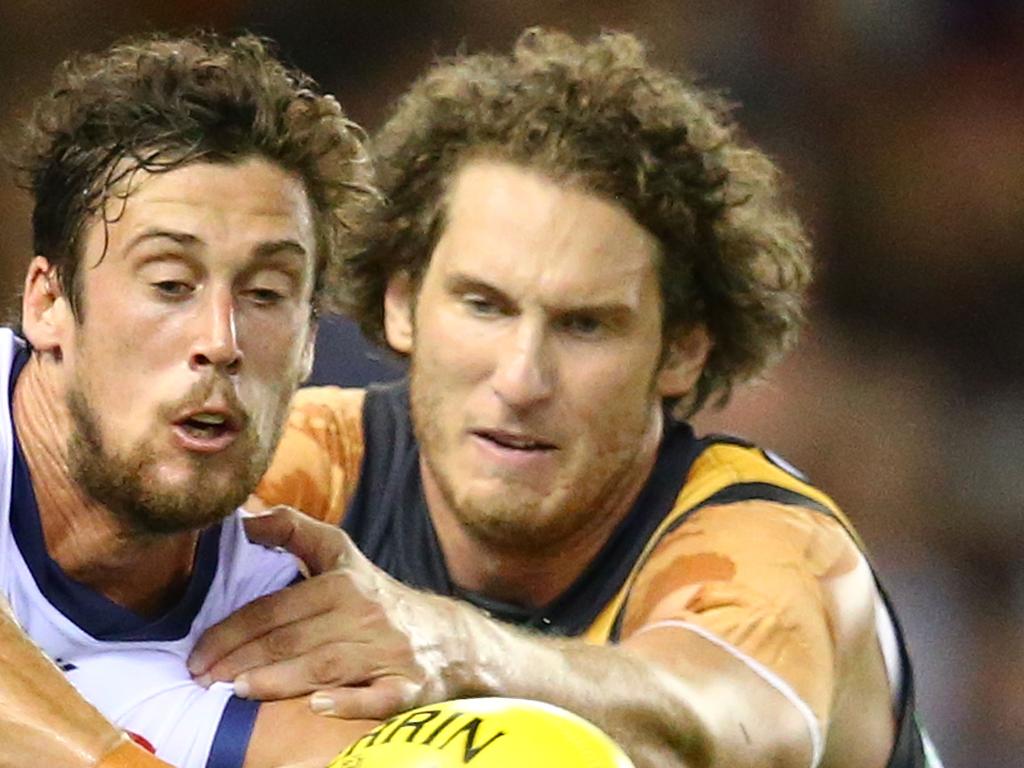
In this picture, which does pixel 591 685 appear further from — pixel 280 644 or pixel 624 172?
pixel 624 172

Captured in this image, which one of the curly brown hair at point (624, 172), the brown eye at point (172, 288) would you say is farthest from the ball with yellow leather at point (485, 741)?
the curly brown hair at point (624, 172)

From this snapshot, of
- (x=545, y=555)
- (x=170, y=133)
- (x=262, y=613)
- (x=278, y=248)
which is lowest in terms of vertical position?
(x=545, y=555)

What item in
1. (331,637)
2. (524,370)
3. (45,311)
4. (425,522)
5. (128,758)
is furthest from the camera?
(425,522)

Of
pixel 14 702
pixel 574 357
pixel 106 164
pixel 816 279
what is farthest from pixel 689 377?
pixel 816 279

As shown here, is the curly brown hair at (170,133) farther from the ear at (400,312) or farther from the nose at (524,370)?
the ear at (400,312)

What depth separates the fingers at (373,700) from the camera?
A: 182 cm

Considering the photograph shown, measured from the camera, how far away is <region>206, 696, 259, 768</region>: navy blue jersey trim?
1851mm

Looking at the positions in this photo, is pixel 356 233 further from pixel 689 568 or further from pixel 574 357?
pixel 689 568

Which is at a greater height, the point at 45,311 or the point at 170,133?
the point at 170,133

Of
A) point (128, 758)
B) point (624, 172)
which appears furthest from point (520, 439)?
point (128, 758)

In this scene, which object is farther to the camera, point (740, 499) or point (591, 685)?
point (740, 499)

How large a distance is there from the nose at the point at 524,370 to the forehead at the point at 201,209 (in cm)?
46

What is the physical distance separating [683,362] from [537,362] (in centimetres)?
37

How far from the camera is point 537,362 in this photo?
2.41 m
